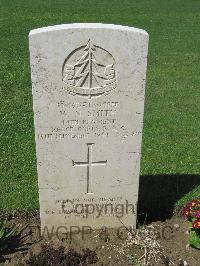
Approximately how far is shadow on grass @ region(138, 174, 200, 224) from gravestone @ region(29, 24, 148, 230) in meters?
0.52

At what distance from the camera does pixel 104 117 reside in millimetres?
4598

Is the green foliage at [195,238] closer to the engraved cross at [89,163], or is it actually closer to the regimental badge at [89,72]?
the engraved cross at [89,163]

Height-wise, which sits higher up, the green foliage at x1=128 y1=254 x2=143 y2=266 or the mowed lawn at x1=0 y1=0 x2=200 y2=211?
the mowed lawn at x1=0 y1=0 x2=200 y2=211

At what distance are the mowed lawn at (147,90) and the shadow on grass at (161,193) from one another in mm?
34

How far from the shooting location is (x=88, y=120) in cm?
460

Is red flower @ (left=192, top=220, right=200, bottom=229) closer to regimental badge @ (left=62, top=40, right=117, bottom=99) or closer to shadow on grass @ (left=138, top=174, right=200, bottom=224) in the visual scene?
shadow on grass @ (left=138, top=174, right=200, bottom=224)

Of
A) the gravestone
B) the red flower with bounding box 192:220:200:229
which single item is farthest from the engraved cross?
the red flower with bounding box 192:220:200:229

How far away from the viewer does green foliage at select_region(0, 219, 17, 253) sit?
4.84 meters

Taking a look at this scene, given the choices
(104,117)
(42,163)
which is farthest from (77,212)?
(104,117)

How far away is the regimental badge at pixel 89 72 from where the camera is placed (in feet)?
13.9

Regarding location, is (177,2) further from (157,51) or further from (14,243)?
(14,243)

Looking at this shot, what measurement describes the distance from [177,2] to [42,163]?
55.6 feet

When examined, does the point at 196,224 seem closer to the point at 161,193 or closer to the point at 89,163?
the point at 89,163

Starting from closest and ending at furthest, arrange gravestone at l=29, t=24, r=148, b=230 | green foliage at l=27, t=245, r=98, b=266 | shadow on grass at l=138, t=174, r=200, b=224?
1. gravestone at l=29, t=24, r=148, b=230
2. green foliage at l=27, t=245, r=98, b=266
3. shadow on grass at l=138, t=174, r=200, b=224
